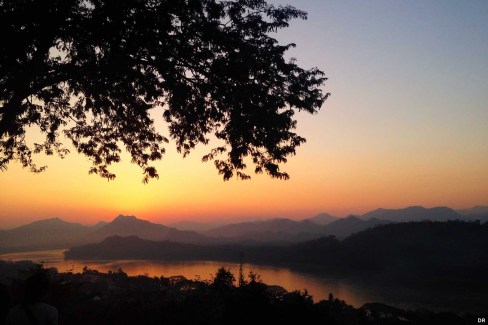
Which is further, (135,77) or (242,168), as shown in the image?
(242,168)

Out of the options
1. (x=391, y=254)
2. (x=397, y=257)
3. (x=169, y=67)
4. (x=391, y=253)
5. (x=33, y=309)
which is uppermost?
(x=169, y=67)

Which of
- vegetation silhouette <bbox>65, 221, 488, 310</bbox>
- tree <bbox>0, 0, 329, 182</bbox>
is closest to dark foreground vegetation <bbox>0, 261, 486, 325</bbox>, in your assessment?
tree <bbox>0, 0, 329, 182</bbox>

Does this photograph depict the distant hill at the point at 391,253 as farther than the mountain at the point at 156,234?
No

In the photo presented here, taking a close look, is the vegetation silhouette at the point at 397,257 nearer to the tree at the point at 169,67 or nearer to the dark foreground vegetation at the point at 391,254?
the dark foreground vegetation at the point at 391,254

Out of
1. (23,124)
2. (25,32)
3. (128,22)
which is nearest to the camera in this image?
(25,32)

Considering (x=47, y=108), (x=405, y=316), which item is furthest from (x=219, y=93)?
(x=405, y=316)

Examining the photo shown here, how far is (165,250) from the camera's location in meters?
120

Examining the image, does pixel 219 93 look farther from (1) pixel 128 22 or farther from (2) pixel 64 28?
→ (2) pixel 64 28

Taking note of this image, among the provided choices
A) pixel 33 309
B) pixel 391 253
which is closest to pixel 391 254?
pixel 391 253

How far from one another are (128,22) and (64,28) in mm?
1885

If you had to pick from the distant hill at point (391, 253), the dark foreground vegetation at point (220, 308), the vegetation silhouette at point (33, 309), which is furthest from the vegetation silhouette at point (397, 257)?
the vegetation silhouette at point (33, 309)

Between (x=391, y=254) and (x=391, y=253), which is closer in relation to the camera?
(x=391, y=254)

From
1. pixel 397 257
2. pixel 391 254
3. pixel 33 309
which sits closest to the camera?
A: pixel 33 309

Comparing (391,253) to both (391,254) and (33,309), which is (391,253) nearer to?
(391,254)
